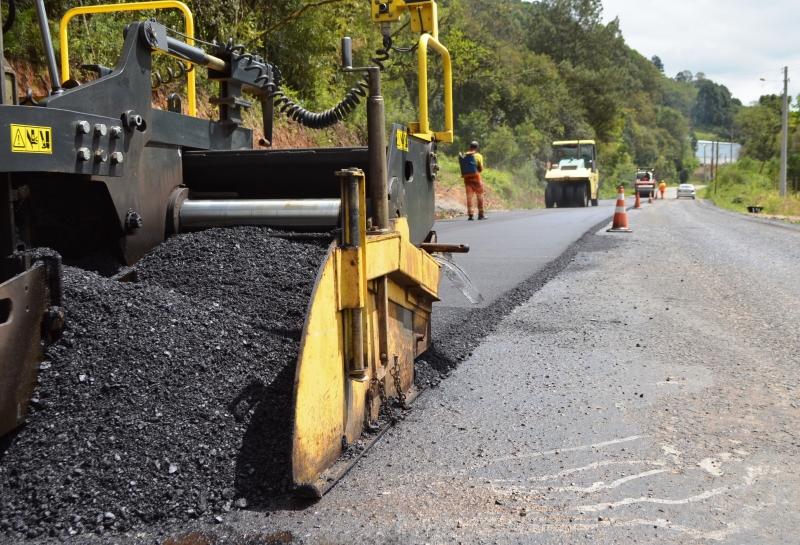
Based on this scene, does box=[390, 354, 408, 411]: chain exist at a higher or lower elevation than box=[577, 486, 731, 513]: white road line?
higher

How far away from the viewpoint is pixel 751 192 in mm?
49125

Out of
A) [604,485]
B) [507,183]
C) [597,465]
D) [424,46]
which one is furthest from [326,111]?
[507,183]

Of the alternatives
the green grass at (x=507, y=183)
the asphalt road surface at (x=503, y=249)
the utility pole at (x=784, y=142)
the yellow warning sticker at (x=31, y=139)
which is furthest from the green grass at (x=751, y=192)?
the yellow warning sticker at (x=31, y=139)

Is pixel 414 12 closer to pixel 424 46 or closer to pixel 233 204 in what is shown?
pixel 424 46

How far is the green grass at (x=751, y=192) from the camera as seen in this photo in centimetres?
3372

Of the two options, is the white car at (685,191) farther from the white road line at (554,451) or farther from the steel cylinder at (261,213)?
the white road line at (554,451)

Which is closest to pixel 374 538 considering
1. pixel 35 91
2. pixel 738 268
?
pixel 738 268

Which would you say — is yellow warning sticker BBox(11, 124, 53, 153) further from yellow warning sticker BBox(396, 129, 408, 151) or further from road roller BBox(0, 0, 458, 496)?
yellow warning sticker BBox(396, 129, 408, 151)

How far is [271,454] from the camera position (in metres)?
2.77

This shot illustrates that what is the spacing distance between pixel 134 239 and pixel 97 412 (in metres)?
1.38

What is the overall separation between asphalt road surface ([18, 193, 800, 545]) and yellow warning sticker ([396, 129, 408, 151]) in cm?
128

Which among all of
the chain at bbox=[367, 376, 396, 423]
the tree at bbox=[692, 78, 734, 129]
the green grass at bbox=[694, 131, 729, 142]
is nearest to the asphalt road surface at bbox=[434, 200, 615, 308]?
the chain at bbox=[367, 376, 396, 423]

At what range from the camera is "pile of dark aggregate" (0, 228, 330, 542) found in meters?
2.49

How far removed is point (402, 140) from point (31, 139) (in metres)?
1.85
